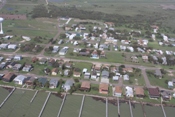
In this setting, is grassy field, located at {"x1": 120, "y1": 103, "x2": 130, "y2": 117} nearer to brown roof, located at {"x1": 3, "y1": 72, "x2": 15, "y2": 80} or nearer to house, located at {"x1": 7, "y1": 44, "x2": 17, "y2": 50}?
brown roof, located at {"x1": 3, "y1": 72, "x2": 15, "y2": 80}

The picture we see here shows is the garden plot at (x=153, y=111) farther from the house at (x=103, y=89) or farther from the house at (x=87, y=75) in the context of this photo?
the house at (x=87, y=75)

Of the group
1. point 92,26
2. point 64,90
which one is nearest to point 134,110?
point 64,90

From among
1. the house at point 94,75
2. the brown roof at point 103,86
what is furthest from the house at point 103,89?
the house at point 94,75

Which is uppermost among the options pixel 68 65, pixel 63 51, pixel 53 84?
pixel 63 51

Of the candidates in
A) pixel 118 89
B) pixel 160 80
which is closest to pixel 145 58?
pixel 160 80

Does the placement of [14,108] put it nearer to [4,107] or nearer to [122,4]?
[4,107]

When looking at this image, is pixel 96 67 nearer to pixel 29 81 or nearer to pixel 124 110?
pixel 124 110
